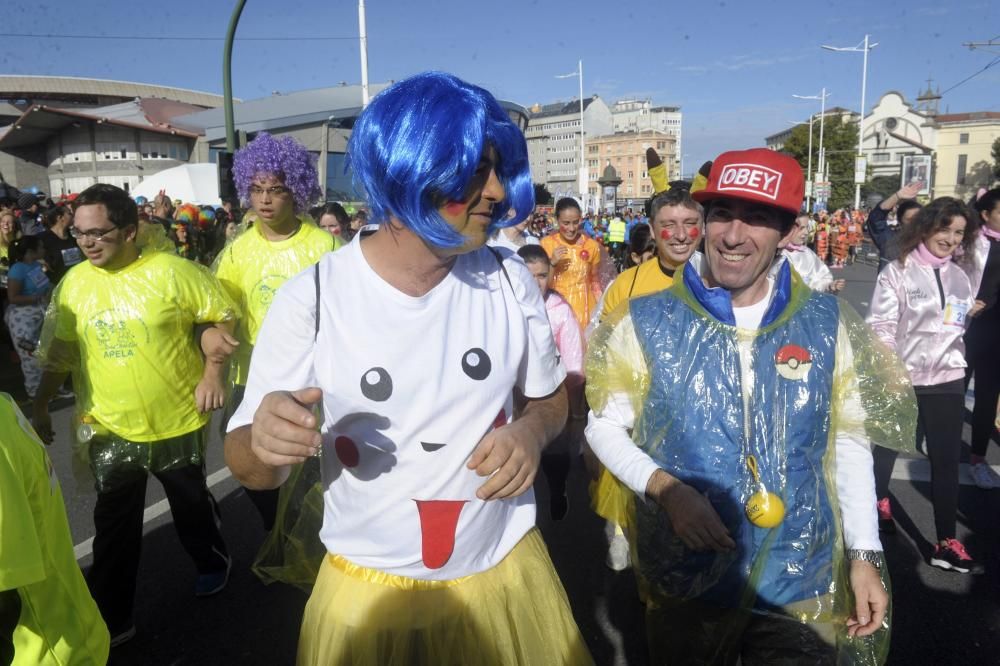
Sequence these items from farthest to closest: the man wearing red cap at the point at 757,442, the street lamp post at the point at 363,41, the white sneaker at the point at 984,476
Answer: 1. the street lamp post at the point at 363,41
2. the white sneaker at the point at 984,476
3. the man wearing red cap at the point at 757,442

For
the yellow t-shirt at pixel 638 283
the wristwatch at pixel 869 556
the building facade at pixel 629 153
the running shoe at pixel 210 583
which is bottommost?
the running shoe at pixel 210 583

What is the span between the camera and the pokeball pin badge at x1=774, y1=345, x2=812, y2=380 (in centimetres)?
175

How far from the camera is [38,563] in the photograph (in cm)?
139

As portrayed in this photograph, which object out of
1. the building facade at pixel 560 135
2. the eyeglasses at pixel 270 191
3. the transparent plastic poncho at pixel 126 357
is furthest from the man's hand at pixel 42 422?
the building facade at pixel 560 135

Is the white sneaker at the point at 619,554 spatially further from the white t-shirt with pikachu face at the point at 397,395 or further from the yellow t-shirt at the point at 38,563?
the yellow t-shirt at the point at 38,563

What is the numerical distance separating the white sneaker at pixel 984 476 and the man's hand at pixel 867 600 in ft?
12.4

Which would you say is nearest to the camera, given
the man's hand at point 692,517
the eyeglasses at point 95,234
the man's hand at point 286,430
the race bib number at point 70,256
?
the man's hand at point 286,430

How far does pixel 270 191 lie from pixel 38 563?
2.75m

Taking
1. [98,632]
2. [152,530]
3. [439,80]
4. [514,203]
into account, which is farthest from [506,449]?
[152,530]

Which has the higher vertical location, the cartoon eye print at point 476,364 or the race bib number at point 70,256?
the race bib number at point 70,256

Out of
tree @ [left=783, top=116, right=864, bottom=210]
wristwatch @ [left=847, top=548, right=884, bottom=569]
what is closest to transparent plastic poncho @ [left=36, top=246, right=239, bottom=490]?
wristwatch @ [left=847, top=548, right=884, bottom=569]

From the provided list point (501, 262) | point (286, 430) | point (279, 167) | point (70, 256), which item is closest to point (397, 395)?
point (286, 430)

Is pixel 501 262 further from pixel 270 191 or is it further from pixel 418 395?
pixel 270 191

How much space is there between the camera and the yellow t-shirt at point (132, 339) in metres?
2.98
